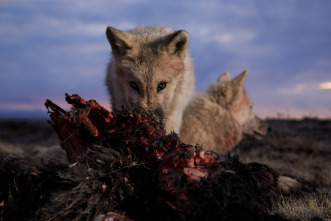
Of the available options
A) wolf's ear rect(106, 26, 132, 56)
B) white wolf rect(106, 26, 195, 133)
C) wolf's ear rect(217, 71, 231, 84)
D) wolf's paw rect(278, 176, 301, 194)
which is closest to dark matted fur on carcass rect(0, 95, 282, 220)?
white wolf rect(106, 26, 195, 133)

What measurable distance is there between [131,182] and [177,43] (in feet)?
8.35

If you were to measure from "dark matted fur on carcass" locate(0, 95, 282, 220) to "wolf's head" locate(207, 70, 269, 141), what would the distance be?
368cm

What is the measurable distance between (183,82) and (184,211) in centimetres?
287

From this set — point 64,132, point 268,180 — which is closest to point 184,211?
point 268,180

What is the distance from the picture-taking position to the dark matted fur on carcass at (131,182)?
159cm

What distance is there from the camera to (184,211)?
156cm

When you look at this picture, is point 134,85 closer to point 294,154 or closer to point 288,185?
point 288,185

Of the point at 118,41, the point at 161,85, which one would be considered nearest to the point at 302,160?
the point at 161,85

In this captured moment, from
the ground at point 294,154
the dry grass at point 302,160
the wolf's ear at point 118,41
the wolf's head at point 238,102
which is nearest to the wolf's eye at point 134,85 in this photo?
the wolf's ear at point 118,41

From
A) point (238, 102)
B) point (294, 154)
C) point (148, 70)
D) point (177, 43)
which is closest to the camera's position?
point (148, 70)

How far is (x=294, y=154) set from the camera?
6.98 m

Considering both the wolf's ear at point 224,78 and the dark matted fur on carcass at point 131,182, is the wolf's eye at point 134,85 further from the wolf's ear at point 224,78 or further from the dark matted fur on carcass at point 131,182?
the wolf's ear at point 224,78

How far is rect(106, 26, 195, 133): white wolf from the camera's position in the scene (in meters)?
3.54

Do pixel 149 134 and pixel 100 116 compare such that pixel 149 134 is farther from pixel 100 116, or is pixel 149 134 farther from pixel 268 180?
pixel 268 180
